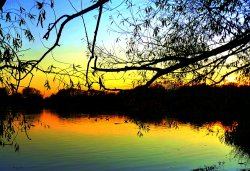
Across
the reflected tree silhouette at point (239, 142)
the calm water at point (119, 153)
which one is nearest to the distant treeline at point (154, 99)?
the calm water at point (119, 153)

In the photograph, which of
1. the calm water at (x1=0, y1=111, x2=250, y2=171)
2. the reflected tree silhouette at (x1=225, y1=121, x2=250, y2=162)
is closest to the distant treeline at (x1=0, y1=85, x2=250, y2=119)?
the calm water at (x1=0, y1=111, x2=250, y2=171)

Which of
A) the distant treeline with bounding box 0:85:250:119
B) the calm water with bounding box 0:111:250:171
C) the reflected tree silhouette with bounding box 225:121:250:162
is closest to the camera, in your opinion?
the distant treeline with bounding box 0:85:250:119

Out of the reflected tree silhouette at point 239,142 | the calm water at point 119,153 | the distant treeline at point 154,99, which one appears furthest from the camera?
the calm water at point 119,153

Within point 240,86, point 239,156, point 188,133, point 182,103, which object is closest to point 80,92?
point 182,103

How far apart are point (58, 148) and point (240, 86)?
28269 mm

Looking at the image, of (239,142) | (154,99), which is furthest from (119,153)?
(154,99)

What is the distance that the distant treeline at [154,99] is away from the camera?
3.80 meters

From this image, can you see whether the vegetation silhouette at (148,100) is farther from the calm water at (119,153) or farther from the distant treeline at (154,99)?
the calm water at (119,153)

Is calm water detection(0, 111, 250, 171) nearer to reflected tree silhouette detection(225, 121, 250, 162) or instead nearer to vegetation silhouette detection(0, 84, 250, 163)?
reflected tree silhouette detection(225, 121, 250, 162)

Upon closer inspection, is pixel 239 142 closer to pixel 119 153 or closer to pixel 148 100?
pixel 119 153

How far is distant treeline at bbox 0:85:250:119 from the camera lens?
3797 mm

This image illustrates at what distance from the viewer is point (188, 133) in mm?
44344

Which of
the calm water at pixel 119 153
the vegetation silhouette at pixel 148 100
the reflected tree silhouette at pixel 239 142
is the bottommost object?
the calm water at pixel 119 153

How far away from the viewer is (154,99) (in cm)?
550
